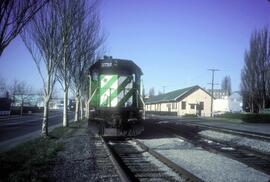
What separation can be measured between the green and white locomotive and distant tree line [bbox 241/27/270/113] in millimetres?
47721

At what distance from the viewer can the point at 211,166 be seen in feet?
31.0

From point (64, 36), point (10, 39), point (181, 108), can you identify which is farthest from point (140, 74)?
point (181, 108)

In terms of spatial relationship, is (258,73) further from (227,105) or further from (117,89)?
(117,89)

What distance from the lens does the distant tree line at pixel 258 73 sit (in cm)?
5959

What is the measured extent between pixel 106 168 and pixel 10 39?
452 centimetres

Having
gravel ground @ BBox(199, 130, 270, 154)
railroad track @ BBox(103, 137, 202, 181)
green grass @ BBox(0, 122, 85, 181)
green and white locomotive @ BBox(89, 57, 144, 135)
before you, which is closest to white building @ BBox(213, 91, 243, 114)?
gravel ground @ BBox(199, 130, 270, 154)

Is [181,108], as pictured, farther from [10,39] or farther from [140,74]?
[10,39]

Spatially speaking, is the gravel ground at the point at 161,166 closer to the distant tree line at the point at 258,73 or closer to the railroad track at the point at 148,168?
the railroad track at the point at 148,168

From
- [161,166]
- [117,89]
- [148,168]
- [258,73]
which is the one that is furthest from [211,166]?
[258,73]

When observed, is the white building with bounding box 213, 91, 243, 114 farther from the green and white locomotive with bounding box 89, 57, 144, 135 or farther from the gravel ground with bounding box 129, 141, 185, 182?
the gravel ground with bounding box 129, 141, 185, 182

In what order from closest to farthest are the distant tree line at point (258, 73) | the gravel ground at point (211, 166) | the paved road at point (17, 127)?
the gravel ground at point (211, 166), the paved road at point (17, 127), the distant tree line at point (258, 73)

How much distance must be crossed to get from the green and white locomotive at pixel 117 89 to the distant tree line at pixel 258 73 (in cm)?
4772

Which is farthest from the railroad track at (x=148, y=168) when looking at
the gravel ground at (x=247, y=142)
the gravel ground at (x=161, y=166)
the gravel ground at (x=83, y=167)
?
the gravel ground at (x=247, y=142)

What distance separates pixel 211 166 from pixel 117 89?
27.2 feet
